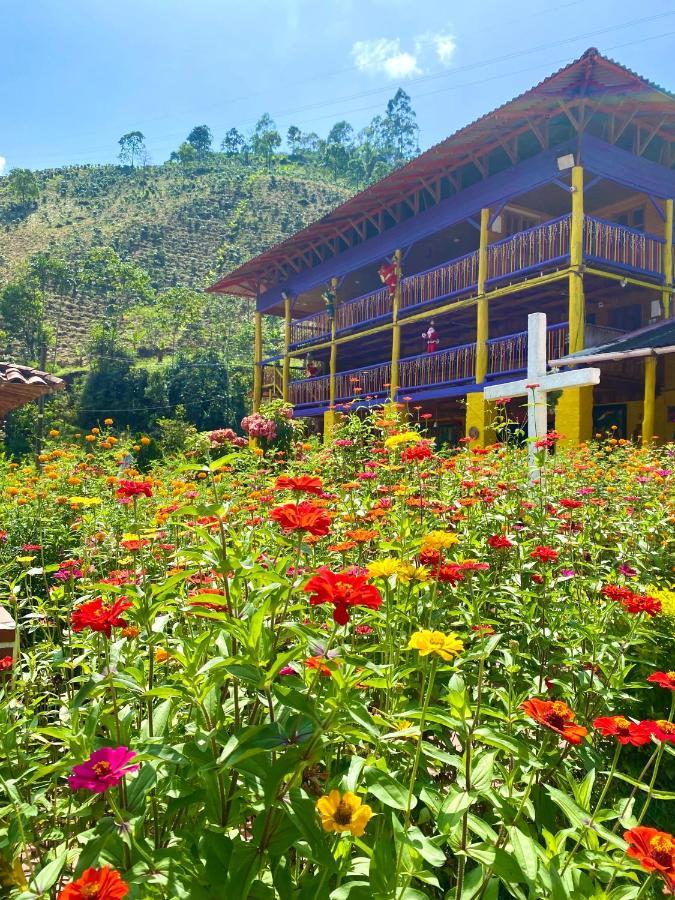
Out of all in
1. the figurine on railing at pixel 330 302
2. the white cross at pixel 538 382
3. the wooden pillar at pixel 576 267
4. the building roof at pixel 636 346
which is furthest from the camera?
the figurine on railing at pixel 330 302

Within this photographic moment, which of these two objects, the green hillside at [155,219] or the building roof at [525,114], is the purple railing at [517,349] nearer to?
the building roof at [525,114]

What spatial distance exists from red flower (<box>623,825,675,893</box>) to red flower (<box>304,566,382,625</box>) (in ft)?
1.89

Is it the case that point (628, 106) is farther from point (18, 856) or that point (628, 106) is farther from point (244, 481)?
point (18, 856)

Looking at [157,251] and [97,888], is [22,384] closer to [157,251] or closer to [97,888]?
[97,888]

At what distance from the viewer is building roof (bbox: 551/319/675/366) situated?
957 cm

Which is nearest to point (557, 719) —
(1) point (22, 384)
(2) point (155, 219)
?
(1) point (22, 384)

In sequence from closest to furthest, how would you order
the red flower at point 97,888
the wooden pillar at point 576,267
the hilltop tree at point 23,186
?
the red flower at point 97,888 < the wooden pillar at point 576,267 < the hilltop tree at point 23,186

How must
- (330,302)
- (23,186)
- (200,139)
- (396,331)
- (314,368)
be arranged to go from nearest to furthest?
(396,331), (330,302), (314,368), (23,186), (200,139)

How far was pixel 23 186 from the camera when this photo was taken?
69.8 metres

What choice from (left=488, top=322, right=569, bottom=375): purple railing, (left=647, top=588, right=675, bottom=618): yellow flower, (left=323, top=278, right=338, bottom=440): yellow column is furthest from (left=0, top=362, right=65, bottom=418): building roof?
(left=323, top=278, right=338, bottom=440): yellow column

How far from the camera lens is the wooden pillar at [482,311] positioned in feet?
43.0

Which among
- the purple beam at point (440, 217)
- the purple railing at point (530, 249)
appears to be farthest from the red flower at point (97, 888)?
the purple beam at point (440, 217)

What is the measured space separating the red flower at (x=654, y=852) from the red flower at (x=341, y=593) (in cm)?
58

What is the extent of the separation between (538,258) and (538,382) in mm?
7096
